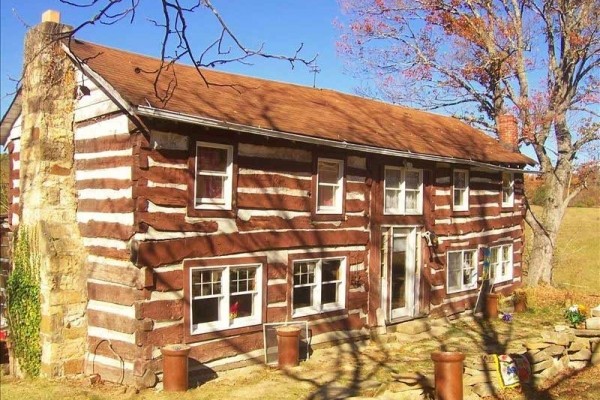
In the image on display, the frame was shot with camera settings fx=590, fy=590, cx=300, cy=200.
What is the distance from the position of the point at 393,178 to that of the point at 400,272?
2485mm

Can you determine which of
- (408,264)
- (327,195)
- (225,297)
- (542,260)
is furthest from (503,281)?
(225,297)

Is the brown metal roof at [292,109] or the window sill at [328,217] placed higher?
the brown metal roof at [292,109]

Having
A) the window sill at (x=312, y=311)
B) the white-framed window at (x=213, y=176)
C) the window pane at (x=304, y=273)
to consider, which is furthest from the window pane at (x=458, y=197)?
the white-framed window at (x=213, y=176)

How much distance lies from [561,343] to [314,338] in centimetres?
508

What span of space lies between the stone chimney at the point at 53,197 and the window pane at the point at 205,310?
7.76 ft

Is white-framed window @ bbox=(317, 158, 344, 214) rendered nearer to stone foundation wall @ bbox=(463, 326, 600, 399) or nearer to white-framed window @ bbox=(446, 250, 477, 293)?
stone foundation wall @ bbox=(463, 326, 600, 399)

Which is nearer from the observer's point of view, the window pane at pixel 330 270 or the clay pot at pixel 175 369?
the clay pot at pixel 175 369

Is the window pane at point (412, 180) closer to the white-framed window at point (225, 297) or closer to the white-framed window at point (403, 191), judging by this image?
the white-framed window at point (403, 191)

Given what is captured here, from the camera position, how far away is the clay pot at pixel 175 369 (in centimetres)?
1005

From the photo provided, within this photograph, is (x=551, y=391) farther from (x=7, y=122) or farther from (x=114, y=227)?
(x=7, y=122)

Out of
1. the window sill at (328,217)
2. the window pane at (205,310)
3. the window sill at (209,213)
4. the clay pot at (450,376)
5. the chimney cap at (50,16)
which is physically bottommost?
the clay pot at (450,376)

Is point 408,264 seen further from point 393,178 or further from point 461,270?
point 461,270

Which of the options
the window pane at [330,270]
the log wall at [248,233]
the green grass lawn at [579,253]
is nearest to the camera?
the log wall at [248,233]

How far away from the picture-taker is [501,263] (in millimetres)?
19891
